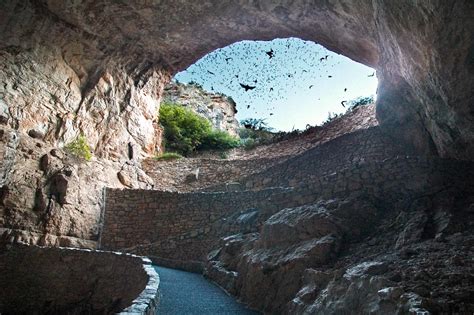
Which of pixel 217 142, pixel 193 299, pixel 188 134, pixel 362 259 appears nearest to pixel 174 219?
pixel 193 299

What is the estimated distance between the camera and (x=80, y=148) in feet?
38.7

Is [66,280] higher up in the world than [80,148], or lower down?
lower down

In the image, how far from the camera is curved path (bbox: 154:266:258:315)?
4867 mm

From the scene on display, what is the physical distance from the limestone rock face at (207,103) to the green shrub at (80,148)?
12928 mm

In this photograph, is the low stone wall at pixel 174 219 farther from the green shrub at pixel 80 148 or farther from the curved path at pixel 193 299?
the curved path at pixel 193 299

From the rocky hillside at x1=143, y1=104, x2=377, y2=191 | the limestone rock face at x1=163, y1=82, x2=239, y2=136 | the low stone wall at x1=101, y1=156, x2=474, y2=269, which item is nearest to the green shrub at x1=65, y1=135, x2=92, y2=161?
the low stone wall at x1=101, y1=156, x2=474, y2=269

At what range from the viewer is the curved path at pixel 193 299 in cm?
487

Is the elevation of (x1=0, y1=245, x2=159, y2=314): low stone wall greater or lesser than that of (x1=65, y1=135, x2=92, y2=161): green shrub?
lesser

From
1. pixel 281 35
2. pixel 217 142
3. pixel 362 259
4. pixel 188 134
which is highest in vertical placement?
pixel 281 35

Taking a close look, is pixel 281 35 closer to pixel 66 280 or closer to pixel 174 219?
pixel 174 219

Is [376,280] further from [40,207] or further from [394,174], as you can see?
[40,207]

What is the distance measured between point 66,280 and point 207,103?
21.4 metres

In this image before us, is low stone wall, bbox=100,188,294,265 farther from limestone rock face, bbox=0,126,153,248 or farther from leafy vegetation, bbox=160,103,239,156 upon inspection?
leafy vegetation, bbox=160,103,239,156

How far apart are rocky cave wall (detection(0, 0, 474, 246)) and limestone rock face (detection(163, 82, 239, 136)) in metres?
9.88
